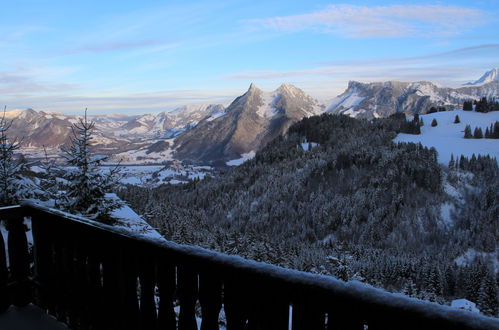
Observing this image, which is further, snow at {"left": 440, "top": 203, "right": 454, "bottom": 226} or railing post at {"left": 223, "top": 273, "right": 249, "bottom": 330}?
snow at {"left": 440, "top": 203, "right": 454, "bottom": 226}

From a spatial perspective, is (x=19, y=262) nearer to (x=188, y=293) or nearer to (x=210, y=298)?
(x=188, y=293)

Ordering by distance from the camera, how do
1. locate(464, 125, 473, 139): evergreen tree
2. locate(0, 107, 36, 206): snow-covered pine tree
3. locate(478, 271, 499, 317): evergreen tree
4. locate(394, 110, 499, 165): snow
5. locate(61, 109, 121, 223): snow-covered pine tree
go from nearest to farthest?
1. locate(0, 107, 36, 206): snow-covered pine tree
2. locate(61, 109, 121, 223): snow-covered pine tree
3. locate(478, 271, 499, 317): evergreen tree
4. locate(394, 110, 499, 165): snow
5. locate(464, 125, 473, 139): evergreen tree

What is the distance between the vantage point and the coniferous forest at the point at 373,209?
9031 cm

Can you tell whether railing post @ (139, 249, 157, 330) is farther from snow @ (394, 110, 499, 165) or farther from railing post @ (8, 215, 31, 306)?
snow @ (394, 110, 499, 165)

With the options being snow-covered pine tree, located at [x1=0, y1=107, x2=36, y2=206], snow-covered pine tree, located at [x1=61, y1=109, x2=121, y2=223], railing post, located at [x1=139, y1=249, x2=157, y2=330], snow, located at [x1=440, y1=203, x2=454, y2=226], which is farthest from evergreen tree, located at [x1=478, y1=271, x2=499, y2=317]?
railing post, located at [x1=139, y1=249, x2=157, y2=330]

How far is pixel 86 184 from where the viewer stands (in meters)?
15.7

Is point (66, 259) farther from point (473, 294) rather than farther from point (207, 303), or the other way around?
point (473, 294)

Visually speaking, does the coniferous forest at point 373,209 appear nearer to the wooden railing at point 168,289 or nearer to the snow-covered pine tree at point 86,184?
the snow-covered pine tree at point 86,184

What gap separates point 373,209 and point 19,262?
502ft

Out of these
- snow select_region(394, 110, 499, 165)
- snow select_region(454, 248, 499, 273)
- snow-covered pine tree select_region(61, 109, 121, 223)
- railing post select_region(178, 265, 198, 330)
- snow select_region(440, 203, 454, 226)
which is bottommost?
snow select_region(454, 248, 499, 273)

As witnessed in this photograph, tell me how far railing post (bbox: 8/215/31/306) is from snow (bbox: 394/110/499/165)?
179 m

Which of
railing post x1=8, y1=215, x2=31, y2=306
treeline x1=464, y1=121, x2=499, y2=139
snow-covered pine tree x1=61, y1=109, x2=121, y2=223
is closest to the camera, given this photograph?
railing post x1=8, y1=215, x2=31, y2=306

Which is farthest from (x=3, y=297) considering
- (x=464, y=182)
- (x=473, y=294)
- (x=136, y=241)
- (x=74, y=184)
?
(x=464, y=182)

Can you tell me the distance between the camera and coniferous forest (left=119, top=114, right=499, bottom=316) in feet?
296
